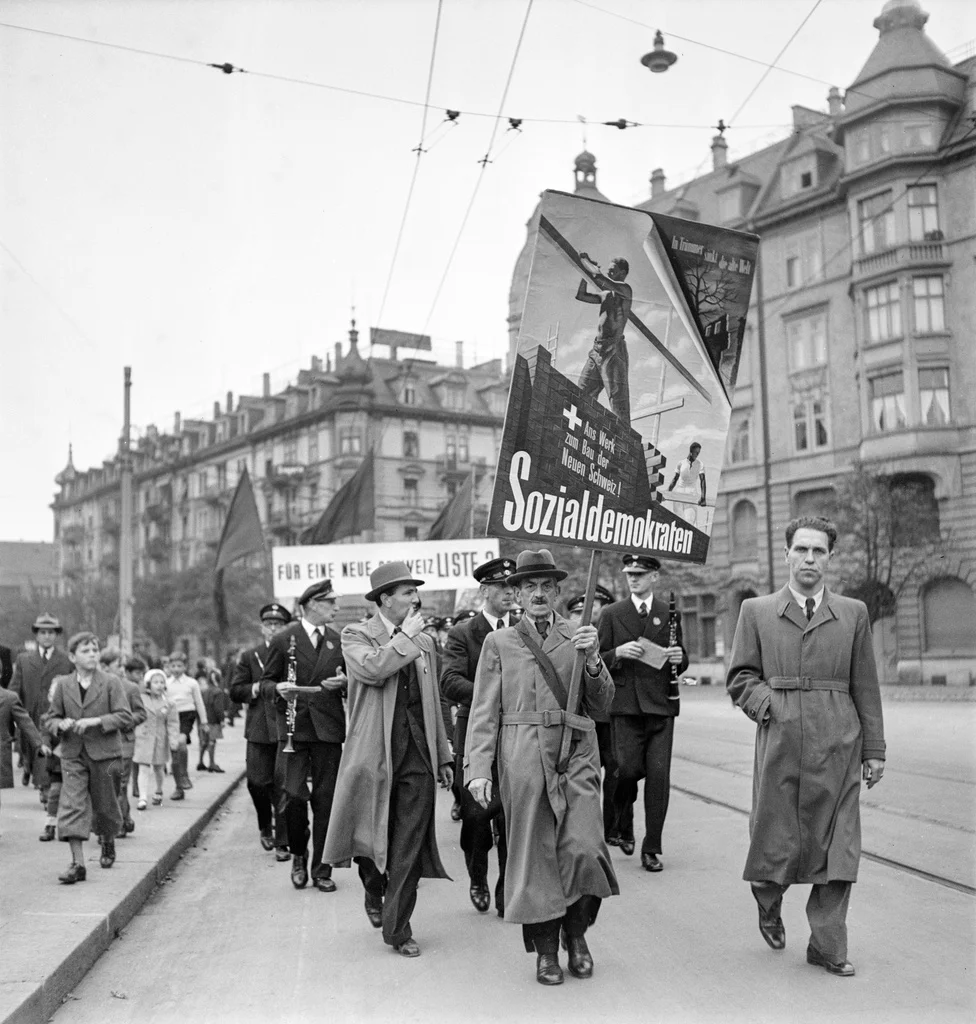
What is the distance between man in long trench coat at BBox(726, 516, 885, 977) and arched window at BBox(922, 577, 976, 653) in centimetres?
3403

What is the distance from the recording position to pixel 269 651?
8.95m

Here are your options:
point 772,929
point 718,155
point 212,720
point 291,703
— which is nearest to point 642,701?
point 291,703

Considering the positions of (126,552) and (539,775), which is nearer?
(539,775)

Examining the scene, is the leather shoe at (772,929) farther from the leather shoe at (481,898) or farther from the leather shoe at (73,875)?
the leather shoe at (73,875)

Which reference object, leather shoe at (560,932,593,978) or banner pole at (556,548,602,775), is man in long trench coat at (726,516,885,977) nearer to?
banner pole at (556,548,602,775)

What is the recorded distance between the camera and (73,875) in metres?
8.16

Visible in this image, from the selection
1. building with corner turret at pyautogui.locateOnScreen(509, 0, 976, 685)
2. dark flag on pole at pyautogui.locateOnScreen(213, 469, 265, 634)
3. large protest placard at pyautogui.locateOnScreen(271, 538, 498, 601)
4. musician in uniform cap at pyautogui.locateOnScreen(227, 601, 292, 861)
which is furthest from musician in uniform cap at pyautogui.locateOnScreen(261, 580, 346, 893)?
building with corner turret at pyautogui.locateOnScreen(509, 0, 976, 685)

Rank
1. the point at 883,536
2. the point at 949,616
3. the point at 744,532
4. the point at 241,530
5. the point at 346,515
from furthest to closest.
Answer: the point at 744,532, the point at 949,616, the point at 883,536, the point at 346,515, the point at 241,530

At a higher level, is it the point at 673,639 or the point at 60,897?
the point at 673,639

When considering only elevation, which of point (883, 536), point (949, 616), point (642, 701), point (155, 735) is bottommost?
point (155, 735)

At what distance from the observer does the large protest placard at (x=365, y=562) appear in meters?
18.6

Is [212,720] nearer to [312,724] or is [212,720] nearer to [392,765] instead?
[312,724]

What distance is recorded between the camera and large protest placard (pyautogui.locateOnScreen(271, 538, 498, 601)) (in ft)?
61.1

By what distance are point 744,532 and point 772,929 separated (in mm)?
41762
